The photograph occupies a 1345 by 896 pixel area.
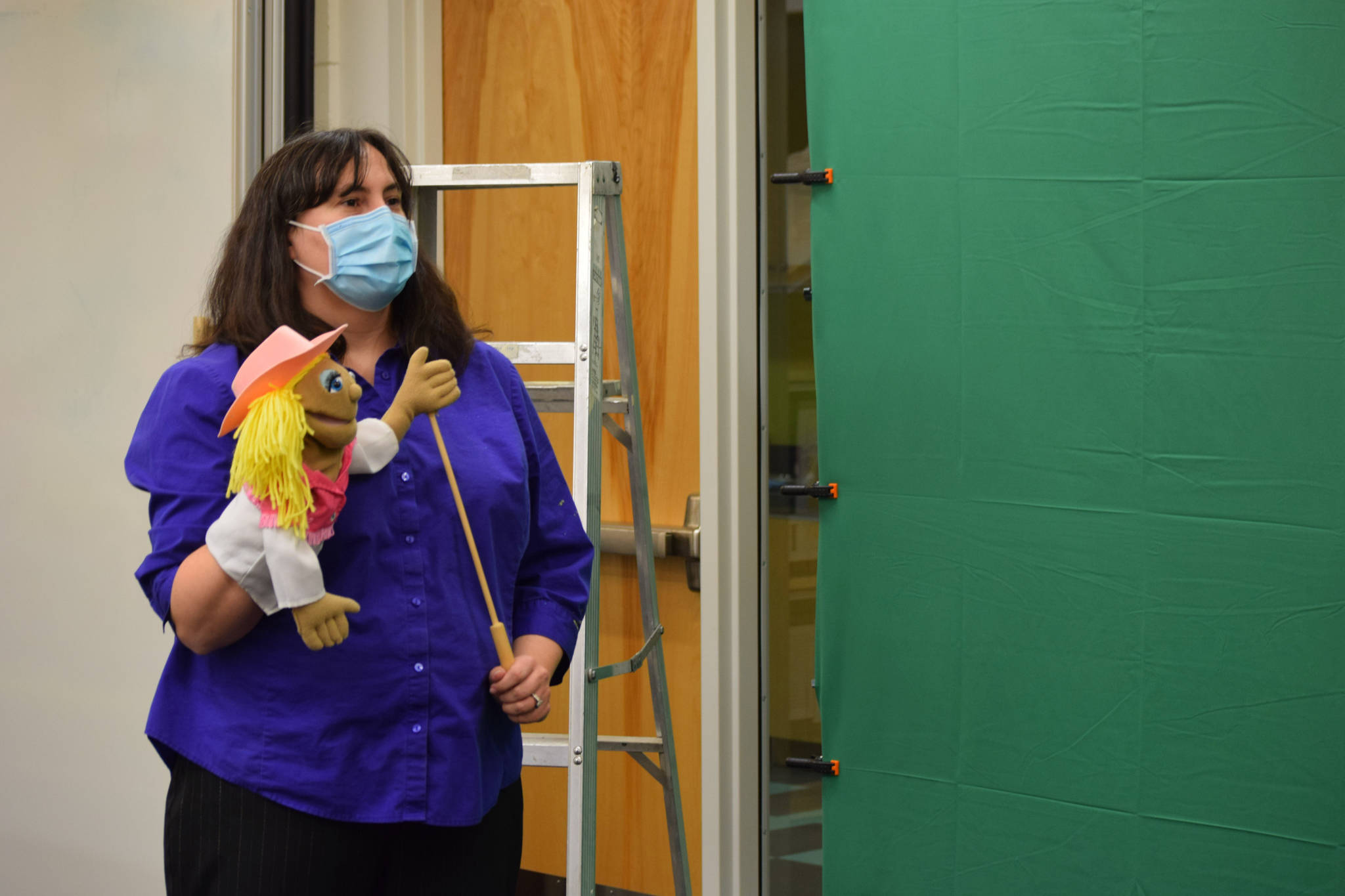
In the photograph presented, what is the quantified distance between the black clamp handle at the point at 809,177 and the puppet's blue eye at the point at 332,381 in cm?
101

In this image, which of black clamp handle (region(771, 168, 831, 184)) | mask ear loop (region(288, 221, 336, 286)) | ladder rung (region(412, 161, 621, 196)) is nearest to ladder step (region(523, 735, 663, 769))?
mask ear loop (region(288, 221, 336, 286))

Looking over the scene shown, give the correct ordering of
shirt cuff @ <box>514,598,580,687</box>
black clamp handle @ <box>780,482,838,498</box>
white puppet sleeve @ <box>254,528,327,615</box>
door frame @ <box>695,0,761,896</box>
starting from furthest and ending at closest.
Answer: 1. door frame @ <box>695,0,761,896</box>
2. black clamp handle @ <box>780,482,838,498</box>
3. shirt cuff @ <box>514,598,580,687</box>
4. white puppet sleeve @ <box>254,528,327,615</box>

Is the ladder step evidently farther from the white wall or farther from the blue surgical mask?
the white wall

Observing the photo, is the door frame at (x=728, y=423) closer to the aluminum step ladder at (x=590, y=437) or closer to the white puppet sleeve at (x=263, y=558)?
the aluminum step ladder at (x=590, y=437)

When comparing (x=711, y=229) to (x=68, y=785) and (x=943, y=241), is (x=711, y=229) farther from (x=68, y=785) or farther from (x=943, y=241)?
(x=68, y=785)

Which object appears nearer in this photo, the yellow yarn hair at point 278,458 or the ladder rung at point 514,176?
the yellow yarn hair at point 278,458

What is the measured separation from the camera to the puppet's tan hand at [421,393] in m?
0.98

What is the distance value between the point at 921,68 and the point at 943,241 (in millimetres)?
263

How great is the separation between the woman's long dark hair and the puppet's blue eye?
0.15 meters

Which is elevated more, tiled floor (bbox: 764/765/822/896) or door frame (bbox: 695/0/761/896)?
door frame (bbox: 695/0/761/896)

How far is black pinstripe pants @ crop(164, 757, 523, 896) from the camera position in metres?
0.95

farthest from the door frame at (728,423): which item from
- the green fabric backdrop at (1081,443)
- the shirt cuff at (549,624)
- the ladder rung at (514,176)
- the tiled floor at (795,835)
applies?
the shirt cuff at (549,624)

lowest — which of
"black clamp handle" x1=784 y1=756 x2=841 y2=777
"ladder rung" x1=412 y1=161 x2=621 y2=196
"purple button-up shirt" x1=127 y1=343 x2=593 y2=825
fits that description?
"black clamp handle" x1=784 y1=756 x2=841 y2=777

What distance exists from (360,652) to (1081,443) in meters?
1.07
